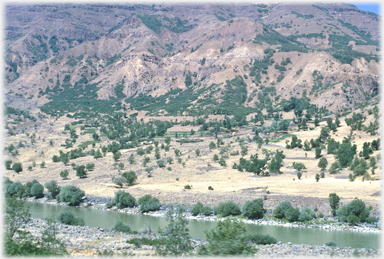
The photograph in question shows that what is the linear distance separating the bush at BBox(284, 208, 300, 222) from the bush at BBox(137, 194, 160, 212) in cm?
1421

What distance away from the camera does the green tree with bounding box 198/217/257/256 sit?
14.2 metres

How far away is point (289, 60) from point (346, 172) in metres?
102

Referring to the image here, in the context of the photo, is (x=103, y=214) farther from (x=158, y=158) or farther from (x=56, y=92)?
(x=56, y=92)

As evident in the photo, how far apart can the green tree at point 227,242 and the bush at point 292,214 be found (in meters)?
24.6

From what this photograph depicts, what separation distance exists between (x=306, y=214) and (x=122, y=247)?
19.0m

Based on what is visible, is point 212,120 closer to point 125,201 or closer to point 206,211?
point 125,201

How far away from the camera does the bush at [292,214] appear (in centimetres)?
3888

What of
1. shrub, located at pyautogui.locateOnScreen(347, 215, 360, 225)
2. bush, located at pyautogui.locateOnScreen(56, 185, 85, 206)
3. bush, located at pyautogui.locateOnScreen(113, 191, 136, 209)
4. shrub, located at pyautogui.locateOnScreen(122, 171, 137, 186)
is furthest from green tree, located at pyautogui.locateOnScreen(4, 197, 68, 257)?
shrub, located at pyautogui.locateOnScreen(122, 171, 137, 186)

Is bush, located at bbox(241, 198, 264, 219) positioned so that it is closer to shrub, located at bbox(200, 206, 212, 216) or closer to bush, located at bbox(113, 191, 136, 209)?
shrub, located at bbox(200, 206, 212, 216)

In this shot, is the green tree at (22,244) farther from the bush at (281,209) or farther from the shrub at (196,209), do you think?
the bush at (281,209)

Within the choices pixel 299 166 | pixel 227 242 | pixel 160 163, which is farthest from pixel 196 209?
pixel 227 242

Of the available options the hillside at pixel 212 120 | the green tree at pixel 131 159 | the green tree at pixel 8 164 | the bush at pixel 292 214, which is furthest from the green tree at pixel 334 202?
the green tree at pixel 8 164

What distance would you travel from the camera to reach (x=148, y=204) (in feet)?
149

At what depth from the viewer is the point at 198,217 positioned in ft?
139
